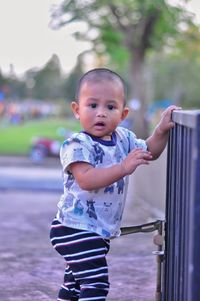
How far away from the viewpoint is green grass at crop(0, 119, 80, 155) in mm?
24203

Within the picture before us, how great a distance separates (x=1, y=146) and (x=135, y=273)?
2012 cm

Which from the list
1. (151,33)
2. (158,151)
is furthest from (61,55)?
(158,151)

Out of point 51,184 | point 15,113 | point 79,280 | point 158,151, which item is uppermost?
point 15,113

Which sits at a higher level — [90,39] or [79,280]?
[90,39]

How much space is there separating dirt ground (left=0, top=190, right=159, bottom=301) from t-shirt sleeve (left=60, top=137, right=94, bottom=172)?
1460mm

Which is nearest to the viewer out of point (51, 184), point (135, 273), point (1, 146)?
point (135, 273)

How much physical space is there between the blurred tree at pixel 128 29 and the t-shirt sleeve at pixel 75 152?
9.45 m

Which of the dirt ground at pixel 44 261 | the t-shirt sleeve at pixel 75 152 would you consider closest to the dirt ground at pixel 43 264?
the dirt ground at pixel 44 261

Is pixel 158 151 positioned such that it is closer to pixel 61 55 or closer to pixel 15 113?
pixel 61 55

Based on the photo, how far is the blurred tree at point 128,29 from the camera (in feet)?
43.4

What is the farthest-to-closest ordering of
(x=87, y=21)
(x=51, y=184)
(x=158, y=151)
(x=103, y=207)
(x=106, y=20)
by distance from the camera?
(x=106, y=20), (x=87, y=21), (x=51, y=184), (x=158, y=151), (x=103, y=207)

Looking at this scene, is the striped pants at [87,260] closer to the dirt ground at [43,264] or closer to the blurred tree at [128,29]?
the dirt ground at [43,264]

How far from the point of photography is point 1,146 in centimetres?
2500

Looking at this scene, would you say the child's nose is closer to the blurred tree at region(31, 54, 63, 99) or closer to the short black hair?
the short black hair
